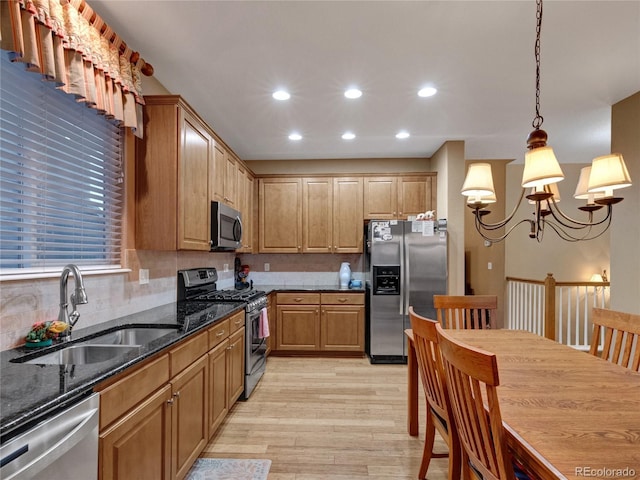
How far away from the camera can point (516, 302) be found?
514cm

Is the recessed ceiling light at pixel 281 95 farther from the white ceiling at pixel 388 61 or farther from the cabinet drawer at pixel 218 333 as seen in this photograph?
the cabinet drawer at pixel 218 333

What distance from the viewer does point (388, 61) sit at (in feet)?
8.20

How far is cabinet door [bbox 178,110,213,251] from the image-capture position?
102 inches

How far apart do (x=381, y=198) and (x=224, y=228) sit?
2323 millimetres

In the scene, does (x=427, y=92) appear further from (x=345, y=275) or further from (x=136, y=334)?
(x=136, y=334)

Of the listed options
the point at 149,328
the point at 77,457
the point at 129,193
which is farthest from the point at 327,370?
the point at 77,457

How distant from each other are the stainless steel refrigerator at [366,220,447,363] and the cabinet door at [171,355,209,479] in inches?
99.5

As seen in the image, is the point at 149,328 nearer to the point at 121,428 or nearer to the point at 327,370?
the point at 121,428

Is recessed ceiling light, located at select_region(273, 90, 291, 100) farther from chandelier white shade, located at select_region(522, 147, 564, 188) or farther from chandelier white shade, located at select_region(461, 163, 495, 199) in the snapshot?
chandelier white shade, located at select_region(522, 147, 564, 188)

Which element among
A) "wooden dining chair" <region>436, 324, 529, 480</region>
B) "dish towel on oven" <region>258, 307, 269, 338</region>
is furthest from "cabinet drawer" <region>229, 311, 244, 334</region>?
"wooden dining chair" <region>436, 324, 529, 480</region>

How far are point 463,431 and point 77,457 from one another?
1.36m

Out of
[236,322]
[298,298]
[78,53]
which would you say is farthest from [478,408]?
[298,298]

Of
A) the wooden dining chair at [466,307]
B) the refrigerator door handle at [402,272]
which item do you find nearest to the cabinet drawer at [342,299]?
the refrigerator door handle at [402,272]

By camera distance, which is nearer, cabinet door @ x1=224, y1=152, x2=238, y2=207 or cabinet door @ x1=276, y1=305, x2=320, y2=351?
cabinet door @ x1=224, y1=152, x2=238, y2=207
